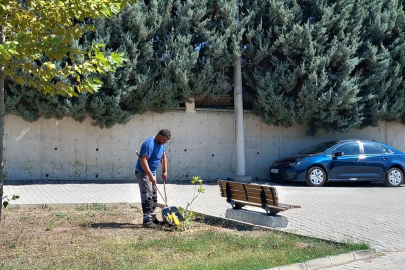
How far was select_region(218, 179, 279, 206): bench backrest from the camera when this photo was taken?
818 centimetres

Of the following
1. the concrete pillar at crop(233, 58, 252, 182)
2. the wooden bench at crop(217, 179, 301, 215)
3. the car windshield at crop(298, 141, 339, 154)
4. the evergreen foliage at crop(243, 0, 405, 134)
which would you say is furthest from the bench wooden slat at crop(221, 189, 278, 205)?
the car windshield at crop(298, 141, 339, 154)

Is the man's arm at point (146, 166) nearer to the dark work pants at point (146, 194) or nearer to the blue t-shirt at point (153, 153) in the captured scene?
the blue t-shirt at point (153, 153)

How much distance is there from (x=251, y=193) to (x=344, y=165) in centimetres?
729

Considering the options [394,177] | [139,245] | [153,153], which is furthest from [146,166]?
[394,177]

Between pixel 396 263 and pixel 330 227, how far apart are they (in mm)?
2180

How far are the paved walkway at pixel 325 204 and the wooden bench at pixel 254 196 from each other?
48 cm

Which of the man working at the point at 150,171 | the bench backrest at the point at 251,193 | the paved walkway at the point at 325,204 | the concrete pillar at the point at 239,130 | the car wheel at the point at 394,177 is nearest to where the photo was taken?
the paved walkway at the point at 325,204

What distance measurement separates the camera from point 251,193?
28.3 ft

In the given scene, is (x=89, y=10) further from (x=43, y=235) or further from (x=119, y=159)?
(x=119, y=159)

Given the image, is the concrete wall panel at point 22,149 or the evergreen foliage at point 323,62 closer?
the concrete wall panel at point 22,149

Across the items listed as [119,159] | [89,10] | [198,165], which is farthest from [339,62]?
[89,10]

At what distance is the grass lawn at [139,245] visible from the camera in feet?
19.9

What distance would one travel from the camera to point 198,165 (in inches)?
627

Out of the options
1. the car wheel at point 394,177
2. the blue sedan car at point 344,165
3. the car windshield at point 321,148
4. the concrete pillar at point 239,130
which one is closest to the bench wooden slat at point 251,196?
the blue sedan car at point 344,165
